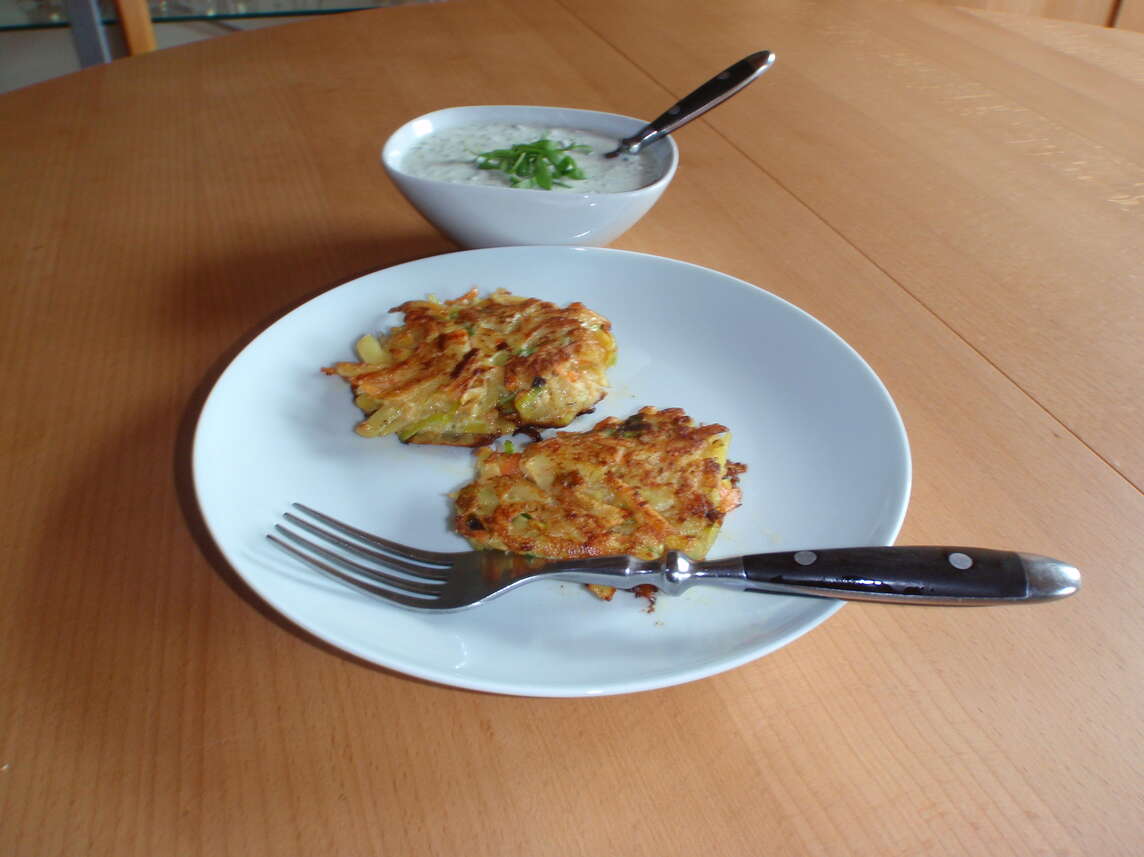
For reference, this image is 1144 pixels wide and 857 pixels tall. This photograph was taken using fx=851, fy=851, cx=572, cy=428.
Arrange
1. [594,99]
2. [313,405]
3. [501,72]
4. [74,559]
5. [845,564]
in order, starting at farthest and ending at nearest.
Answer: [501,72] < [594,99] < [313,405] < [74,559] < [845,564]

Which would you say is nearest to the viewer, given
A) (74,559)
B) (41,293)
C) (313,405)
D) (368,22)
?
(74,559)

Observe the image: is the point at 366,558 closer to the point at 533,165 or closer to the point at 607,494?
the point at 607,494

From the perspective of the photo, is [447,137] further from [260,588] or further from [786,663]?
[786,663]

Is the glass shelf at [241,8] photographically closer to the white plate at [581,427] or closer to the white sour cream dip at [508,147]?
the white sour cream dip at [508,147]

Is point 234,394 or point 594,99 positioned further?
point 594,99

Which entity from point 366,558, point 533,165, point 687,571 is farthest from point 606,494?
point 533,165

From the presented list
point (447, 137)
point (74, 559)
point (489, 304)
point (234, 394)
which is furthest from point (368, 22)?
point (74, 559)
